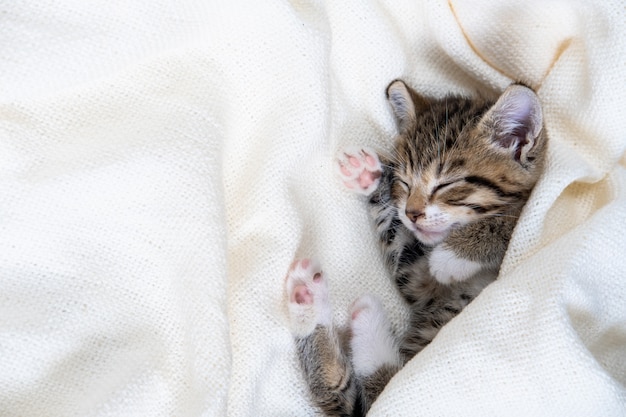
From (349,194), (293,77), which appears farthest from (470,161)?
(293,77)

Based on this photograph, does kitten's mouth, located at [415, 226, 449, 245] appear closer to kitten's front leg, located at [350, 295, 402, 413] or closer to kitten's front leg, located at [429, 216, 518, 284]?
kitten's front leg, located at [429, 216, 518, 284]

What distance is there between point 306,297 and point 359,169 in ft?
1.09

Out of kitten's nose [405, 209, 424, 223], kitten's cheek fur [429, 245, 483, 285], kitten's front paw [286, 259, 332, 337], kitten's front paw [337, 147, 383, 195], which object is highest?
kitten's front paw [337, 147, 383, 195]

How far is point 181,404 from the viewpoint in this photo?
4.33ft

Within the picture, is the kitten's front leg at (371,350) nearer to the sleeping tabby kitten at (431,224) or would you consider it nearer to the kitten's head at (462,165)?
the sleeping tabby kitten at (431,224)

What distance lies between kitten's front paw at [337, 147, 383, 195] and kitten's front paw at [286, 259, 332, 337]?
23 centimetres

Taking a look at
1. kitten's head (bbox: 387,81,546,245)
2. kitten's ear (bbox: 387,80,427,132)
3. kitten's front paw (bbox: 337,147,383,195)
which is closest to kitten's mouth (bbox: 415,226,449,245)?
kitten's head (bbox: 387,81,546,245)

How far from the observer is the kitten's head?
1521 millimetres

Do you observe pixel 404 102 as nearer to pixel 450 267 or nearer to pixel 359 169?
pixel 359 169

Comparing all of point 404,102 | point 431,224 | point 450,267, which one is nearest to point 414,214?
point 431,224

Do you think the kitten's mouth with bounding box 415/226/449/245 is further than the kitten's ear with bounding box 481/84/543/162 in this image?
Yes

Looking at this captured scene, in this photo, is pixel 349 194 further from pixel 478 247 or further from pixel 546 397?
pixel 546 397

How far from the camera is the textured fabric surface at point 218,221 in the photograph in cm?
127

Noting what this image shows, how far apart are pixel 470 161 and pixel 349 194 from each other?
29cm
